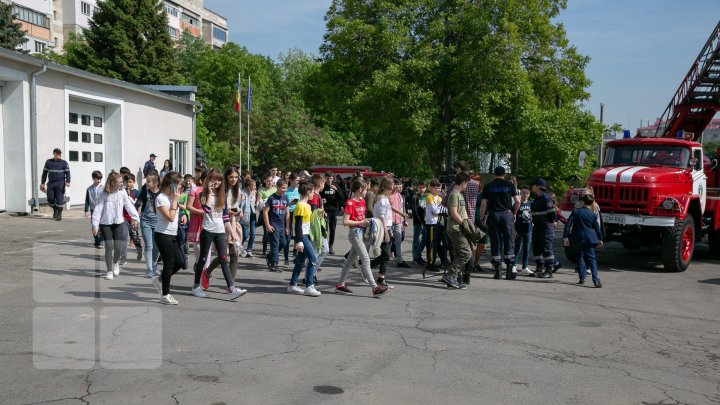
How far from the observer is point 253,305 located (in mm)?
8320

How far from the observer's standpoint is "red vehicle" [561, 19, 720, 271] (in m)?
12.4

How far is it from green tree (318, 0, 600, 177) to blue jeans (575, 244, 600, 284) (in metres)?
18.4

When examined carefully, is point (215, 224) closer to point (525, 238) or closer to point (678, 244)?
point (525, 238)

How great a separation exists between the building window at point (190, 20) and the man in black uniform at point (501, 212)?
7807 centimetres

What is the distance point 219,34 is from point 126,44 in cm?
5341

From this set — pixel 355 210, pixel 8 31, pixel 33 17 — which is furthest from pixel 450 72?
pixel 33 17

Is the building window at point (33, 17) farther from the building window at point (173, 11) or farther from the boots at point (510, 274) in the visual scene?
the boots at point (510, 274)

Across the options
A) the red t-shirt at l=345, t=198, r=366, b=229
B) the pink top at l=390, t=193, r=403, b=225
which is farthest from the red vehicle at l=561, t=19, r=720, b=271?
the red t-shirt at l=345, t=198, r=366, b=229

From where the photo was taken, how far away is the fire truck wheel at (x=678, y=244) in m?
12.2

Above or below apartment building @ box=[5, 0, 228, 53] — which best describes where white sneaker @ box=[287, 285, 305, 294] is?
below

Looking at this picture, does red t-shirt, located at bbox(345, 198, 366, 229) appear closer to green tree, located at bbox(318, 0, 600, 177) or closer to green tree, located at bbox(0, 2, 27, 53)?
green tree, located at bbox(318, 0, 600, 177)

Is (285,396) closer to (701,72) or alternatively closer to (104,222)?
(104,222)

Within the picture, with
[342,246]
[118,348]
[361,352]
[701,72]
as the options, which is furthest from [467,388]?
[701,72]

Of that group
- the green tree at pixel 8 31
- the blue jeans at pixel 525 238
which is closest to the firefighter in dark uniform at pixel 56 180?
the blue jeans at pixel 525 238
